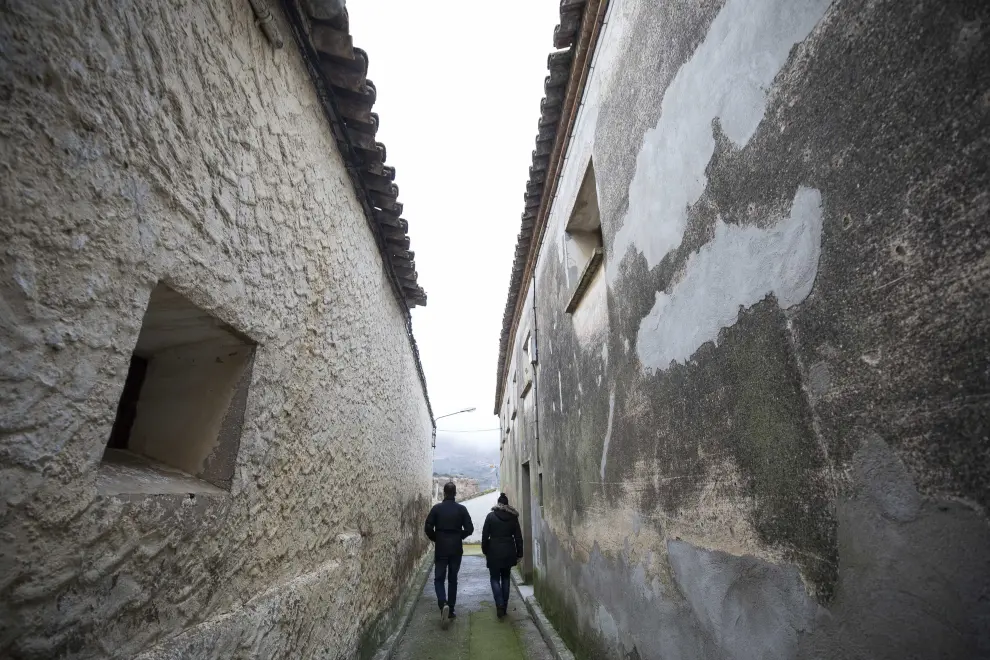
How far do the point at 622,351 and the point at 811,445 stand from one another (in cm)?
157

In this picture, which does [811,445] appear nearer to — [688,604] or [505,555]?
[688,604]

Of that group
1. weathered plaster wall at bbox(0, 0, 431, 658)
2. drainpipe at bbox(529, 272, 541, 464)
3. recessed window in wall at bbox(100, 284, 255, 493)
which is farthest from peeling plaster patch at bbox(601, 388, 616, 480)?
drainpipe at bbox(529, 272, 541, 464)

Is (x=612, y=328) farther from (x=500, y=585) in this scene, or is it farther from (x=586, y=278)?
(x=500, y=585)

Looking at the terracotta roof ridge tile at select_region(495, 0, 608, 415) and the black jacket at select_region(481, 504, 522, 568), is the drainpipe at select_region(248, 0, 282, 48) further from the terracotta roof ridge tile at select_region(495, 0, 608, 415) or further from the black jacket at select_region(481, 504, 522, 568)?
the black jacket at select_region(481, 504, 522, 568)

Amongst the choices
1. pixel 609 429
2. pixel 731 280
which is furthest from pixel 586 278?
pixel 731 280

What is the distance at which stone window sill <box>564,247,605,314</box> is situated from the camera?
3.26 metres

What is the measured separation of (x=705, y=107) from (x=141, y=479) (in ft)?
7.99

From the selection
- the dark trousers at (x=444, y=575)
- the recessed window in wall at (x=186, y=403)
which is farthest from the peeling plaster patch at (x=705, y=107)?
the dark trousers at (x=444, y=575)

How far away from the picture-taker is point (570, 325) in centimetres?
424

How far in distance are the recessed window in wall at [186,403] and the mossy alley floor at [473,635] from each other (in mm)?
3212

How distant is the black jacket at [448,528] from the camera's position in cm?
534

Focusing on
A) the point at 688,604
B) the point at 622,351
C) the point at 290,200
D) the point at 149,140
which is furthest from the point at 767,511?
the point at 290,200

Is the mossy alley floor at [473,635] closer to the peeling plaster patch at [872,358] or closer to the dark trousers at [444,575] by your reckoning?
the dark trousers at [444,575]

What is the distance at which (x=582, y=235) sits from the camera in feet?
14.2
